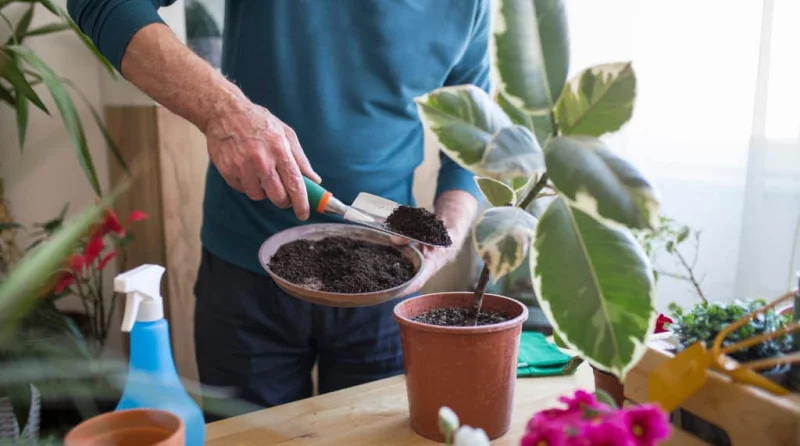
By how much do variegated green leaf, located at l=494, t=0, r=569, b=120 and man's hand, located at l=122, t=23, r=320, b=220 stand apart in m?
0.35

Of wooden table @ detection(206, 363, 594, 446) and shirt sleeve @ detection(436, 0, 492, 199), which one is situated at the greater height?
shirt sleeve @ detection(436, 0, 492, 199)

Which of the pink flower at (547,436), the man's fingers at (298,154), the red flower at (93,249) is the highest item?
the man's fingers at (298,154)

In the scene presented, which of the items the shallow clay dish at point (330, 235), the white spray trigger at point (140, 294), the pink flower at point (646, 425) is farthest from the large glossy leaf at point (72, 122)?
the pink flower at point (646, 425)

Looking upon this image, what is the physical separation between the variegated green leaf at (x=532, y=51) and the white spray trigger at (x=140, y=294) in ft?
1.26

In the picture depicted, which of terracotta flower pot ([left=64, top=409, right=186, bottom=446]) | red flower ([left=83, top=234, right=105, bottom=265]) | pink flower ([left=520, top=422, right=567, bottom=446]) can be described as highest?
pink flower ([left=520, top=422, right=567, bottom=446])

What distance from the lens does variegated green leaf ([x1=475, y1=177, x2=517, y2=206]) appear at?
2.16ft

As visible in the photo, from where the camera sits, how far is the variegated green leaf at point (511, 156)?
18.1 inches

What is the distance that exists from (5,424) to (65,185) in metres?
1.05

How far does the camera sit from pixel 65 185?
2.18 meters

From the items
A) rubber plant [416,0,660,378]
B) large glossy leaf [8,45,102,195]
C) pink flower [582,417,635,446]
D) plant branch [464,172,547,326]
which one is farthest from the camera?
large glossy leaf [8,45,102,195]

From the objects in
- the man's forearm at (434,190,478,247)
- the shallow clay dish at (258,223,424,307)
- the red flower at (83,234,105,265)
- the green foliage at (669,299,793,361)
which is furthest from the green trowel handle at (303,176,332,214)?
the red flower at (83,234,105,265)

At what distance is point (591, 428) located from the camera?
38cm

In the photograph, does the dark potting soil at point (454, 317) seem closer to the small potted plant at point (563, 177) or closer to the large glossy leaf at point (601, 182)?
the small potted plant at point (563, 177)

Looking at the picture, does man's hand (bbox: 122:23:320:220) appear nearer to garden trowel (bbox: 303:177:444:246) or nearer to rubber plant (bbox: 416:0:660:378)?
garden trowel (bbox: 303:177:444:246)
